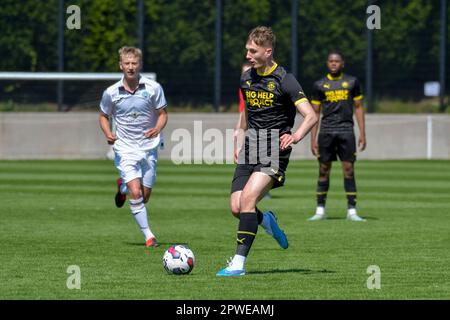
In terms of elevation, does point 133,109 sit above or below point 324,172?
above

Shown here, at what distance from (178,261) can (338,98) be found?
281 inches

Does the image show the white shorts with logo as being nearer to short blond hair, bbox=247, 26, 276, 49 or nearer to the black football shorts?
short blond hair, bbox=247, 26, 276, 49

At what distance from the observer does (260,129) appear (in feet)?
35.8

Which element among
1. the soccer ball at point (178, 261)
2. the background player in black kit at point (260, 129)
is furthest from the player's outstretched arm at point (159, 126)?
the soccer ball at point (178, 261)

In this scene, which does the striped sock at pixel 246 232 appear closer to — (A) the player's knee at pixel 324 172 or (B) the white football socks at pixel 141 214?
(B) the white football socks at pixel 141 214

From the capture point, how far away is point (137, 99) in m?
13.8

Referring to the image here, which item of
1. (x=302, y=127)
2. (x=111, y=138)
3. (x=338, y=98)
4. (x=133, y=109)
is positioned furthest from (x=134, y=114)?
(x=338, y=98)

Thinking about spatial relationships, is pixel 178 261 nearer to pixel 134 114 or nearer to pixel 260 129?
pixel 260 129

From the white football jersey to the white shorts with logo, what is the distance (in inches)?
2.5

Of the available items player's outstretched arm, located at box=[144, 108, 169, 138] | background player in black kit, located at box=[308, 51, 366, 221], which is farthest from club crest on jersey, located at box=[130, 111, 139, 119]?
background player in black kit, located at box=[308, 51, 366, 221]

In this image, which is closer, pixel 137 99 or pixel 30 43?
pixel 137 99
